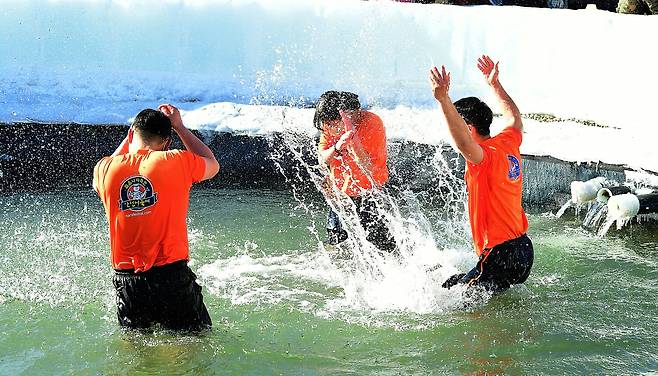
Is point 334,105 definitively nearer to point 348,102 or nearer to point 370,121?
point 348,102

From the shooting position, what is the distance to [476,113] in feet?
16.1

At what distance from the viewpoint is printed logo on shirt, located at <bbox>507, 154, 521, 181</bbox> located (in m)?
4.82

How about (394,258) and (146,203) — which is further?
(394,258)

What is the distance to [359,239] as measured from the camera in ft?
20.1

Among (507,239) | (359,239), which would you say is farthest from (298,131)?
(507,239)

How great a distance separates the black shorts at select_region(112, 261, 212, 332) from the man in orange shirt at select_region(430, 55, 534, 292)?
1595mm

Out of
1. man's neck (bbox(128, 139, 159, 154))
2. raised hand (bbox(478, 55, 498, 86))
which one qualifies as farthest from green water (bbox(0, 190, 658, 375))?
raised hand (bbox(478, 55, 498, 86))

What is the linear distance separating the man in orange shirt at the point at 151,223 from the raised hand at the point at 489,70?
178 centimetres

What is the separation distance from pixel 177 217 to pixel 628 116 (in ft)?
21.5

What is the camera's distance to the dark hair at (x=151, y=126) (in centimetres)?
435

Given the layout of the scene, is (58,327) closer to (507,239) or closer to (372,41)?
(507,239)

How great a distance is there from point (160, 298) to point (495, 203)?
1.86m

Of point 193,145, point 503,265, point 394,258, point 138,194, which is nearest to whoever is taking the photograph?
point 138,194

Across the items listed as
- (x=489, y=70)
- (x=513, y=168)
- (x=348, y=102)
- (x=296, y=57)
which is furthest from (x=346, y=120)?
(x=296, y=57)
